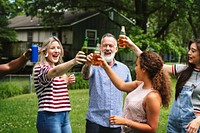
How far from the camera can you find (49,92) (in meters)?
3.94

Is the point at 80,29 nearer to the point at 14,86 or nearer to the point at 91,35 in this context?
the point at 91,35

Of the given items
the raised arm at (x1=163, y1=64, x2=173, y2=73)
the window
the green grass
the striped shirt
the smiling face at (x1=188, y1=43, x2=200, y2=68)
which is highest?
the window

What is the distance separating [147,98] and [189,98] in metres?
0.68

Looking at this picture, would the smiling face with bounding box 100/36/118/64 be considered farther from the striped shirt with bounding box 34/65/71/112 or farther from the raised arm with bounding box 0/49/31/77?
the raised arm with bounding box 0/49/31/77

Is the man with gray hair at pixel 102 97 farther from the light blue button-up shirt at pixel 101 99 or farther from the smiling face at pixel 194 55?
the smiling face at pixel 194 55

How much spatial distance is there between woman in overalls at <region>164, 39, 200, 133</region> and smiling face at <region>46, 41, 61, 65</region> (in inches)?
56.2

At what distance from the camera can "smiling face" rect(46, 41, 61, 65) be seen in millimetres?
4035

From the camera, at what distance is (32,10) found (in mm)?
26375

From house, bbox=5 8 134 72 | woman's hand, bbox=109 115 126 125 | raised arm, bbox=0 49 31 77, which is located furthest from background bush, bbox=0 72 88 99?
woman's hand, bbox=109 115 126 125

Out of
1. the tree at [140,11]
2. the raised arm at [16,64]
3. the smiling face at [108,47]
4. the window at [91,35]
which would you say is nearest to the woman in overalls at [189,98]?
the smiling face at [108,47]

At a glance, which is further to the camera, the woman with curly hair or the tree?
the tree

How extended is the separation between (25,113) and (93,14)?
69.8ft

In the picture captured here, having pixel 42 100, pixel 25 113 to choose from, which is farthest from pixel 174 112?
pixel 25 113

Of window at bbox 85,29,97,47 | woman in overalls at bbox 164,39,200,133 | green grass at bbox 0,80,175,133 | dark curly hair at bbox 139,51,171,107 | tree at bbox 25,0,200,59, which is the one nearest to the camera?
dark curly hair at bbox 139,51,171,107
